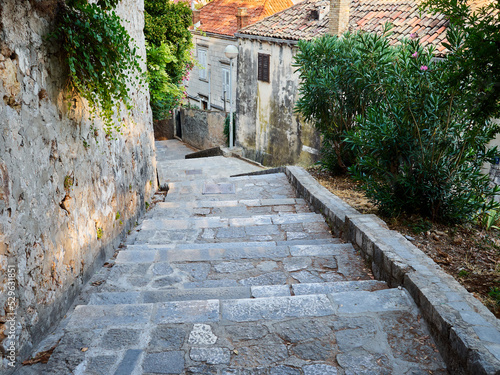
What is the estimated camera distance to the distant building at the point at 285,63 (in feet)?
42.7

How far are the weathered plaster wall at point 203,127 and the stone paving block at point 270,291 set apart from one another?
53.3ft

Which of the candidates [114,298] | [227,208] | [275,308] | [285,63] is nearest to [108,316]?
[114,298]

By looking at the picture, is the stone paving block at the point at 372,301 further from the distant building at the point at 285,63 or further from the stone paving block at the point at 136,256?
the distant building at the point at 285,63

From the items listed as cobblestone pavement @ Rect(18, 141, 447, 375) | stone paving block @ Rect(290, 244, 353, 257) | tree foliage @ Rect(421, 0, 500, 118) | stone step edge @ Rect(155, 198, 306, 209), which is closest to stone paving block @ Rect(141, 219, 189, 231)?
cobblestone pavement @ Rect(18, 141, 447, 375)

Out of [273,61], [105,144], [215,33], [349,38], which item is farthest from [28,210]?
[215,33]

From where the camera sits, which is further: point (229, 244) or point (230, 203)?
point (230, 203)

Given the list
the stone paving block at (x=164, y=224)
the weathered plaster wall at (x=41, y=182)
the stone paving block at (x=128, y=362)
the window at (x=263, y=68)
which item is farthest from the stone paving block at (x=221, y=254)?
the window at (x=263, y=68)

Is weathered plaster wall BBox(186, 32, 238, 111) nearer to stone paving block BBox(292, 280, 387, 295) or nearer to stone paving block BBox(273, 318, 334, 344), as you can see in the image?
stone paving block BBox(292, 280, 387, 295)

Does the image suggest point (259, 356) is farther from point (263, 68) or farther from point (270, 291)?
point (263, 68)

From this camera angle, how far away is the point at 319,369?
8.63ft

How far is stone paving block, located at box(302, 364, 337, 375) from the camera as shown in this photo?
8.55 feet

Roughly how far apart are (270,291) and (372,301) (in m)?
0.81

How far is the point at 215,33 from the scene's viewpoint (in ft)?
75.3

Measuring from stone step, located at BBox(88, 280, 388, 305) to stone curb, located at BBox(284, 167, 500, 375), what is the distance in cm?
31
